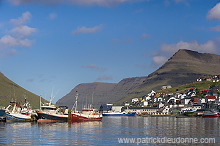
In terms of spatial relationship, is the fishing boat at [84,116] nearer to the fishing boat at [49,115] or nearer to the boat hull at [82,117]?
the boat hull at [82,117]

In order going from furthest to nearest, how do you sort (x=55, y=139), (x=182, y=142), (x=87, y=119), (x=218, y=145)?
1. (x=87, y=119)
2. (x=55, y=139)
3. (x=182, y=142)
4. (x=218, y=145)

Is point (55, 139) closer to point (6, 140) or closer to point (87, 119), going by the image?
point (6, 140)

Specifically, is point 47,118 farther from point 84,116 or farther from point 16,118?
point 84,116

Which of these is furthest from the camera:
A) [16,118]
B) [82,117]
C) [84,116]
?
[84,116]

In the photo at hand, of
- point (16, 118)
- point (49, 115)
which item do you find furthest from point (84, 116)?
point (16, 118)

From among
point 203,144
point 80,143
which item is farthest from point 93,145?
point 203,144

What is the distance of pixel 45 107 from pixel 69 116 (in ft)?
26.6

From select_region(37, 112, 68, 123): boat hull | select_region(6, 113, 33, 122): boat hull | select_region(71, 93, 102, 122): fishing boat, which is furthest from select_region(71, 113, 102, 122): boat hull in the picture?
select_region(6, 113, 33, 122): boat hull

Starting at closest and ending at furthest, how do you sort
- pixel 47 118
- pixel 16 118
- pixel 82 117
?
pixel 16 118 < pixel 47 118 < pixel 82 117

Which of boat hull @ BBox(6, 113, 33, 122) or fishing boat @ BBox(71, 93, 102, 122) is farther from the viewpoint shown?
fishing boat @ BBox(71, 93, 102, 122)

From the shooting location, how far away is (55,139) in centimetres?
5988

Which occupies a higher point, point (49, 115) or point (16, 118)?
point (49, 115)

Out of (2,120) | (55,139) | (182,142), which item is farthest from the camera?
(2,120)

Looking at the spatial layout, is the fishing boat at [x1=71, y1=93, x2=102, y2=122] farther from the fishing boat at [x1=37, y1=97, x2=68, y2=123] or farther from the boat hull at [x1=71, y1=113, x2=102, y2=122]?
the fishing boat at [x1=37, y1=97, x2=68, y2=123]
